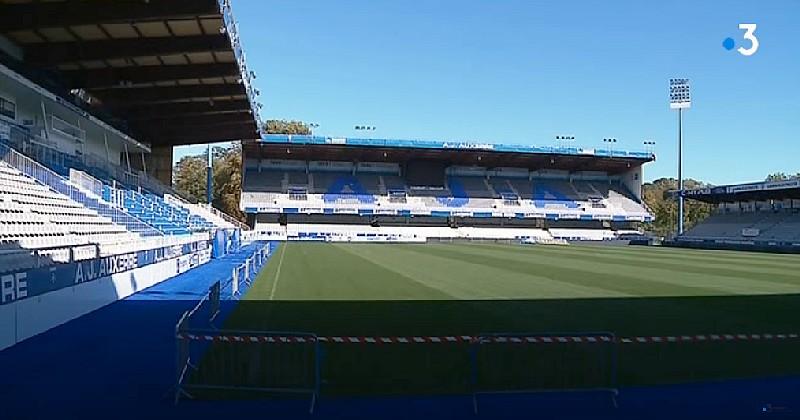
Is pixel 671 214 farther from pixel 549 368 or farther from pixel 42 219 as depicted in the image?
pixel 549 368

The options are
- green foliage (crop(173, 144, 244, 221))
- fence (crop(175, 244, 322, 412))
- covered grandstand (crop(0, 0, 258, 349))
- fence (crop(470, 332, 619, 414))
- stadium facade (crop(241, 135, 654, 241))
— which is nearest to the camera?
fence (crop(175, 244, 322, 412))

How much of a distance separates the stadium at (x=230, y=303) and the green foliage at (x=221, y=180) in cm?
3174

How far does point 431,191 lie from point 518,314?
55.8 metres

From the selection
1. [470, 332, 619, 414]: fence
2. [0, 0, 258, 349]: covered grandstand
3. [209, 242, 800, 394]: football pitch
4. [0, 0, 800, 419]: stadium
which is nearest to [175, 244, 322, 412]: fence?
[0, 0, 800, 419]: stadium

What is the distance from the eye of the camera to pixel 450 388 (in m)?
7.41

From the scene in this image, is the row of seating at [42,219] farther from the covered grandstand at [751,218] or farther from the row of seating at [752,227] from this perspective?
the row of seating at [752,227]

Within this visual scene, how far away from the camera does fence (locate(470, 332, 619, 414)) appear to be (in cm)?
695

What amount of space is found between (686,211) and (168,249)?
8636cm

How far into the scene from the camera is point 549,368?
7.54 metres

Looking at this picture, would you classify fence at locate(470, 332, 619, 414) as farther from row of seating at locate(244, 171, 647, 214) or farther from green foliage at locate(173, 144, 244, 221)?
green foliage at locate(173, 144, 244, 221)

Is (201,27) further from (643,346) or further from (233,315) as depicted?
(643,346)

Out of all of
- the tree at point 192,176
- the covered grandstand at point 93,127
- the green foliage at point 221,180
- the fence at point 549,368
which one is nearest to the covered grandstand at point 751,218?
the covered grandstand at point 93,127

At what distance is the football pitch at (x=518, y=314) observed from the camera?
27.0ft

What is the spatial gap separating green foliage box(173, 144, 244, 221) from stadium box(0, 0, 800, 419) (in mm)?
31736
